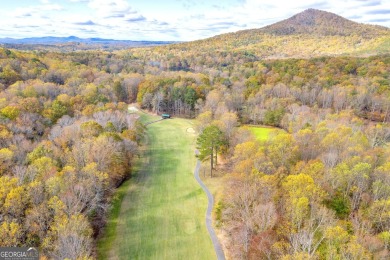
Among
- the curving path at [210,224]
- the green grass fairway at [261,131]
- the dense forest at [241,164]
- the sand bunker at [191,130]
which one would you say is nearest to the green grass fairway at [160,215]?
the curving path at [210,224]

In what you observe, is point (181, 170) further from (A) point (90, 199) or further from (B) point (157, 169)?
(A) point (90, 199)

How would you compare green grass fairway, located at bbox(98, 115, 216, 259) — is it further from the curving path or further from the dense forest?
the dense forest

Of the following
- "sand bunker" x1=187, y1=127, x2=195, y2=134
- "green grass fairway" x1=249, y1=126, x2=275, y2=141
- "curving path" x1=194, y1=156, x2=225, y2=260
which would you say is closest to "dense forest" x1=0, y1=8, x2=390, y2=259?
"curving path" x1=194, y1=156, x2=225, y2=260

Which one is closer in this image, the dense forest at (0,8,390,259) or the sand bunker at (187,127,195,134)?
the dense forest at (0,8,390,259)

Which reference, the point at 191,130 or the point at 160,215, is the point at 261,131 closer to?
the point at 191,130

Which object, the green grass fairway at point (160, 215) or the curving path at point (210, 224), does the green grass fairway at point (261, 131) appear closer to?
the green grass fairway at point (160, 215)

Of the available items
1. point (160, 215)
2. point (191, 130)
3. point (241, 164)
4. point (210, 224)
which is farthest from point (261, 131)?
point (160, 215)

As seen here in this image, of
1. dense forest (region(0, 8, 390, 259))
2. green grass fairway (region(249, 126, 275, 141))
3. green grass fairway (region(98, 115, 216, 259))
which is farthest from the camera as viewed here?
green grass fairway (region(249, 126, 275, 141))
